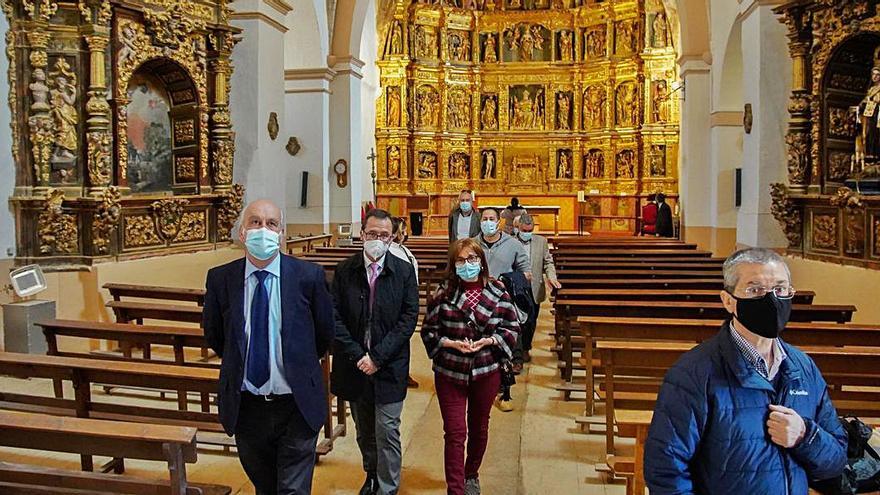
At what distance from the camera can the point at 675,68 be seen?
2345 cm

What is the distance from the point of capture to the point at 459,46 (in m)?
26.5

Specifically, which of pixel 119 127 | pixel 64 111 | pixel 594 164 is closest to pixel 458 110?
pixel 594 164

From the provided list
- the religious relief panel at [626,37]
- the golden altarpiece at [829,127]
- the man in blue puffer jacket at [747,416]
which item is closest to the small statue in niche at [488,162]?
the religious relief panel at [626,37]

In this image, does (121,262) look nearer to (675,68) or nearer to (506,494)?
(506,494)

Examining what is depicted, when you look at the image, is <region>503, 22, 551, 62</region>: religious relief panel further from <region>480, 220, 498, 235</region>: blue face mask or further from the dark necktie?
the dark necktie

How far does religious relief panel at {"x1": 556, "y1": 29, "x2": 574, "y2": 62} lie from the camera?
26.2m

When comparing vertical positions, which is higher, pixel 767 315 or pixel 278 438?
pixel 767 315

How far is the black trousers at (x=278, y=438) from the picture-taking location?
3531 millimetres

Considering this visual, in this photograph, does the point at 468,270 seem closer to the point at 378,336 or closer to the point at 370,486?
the point at 378,336

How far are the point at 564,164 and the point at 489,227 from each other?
19898 millimetres

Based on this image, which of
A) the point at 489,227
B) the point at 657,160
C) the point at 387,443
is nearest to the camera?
the point at 387,443

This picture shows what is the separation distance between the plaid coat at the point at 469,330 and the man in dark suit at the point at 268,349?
1.23m

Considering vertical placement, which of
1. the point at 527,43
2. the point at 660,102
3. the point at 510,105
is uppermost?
the point at 527,43

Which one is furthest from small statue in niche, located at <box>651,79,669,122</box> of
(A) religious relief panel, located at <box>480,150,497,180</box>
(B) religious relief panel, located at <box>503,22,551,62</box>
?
(A) religious relief panel, located at <box>480,150,497,180</box>
